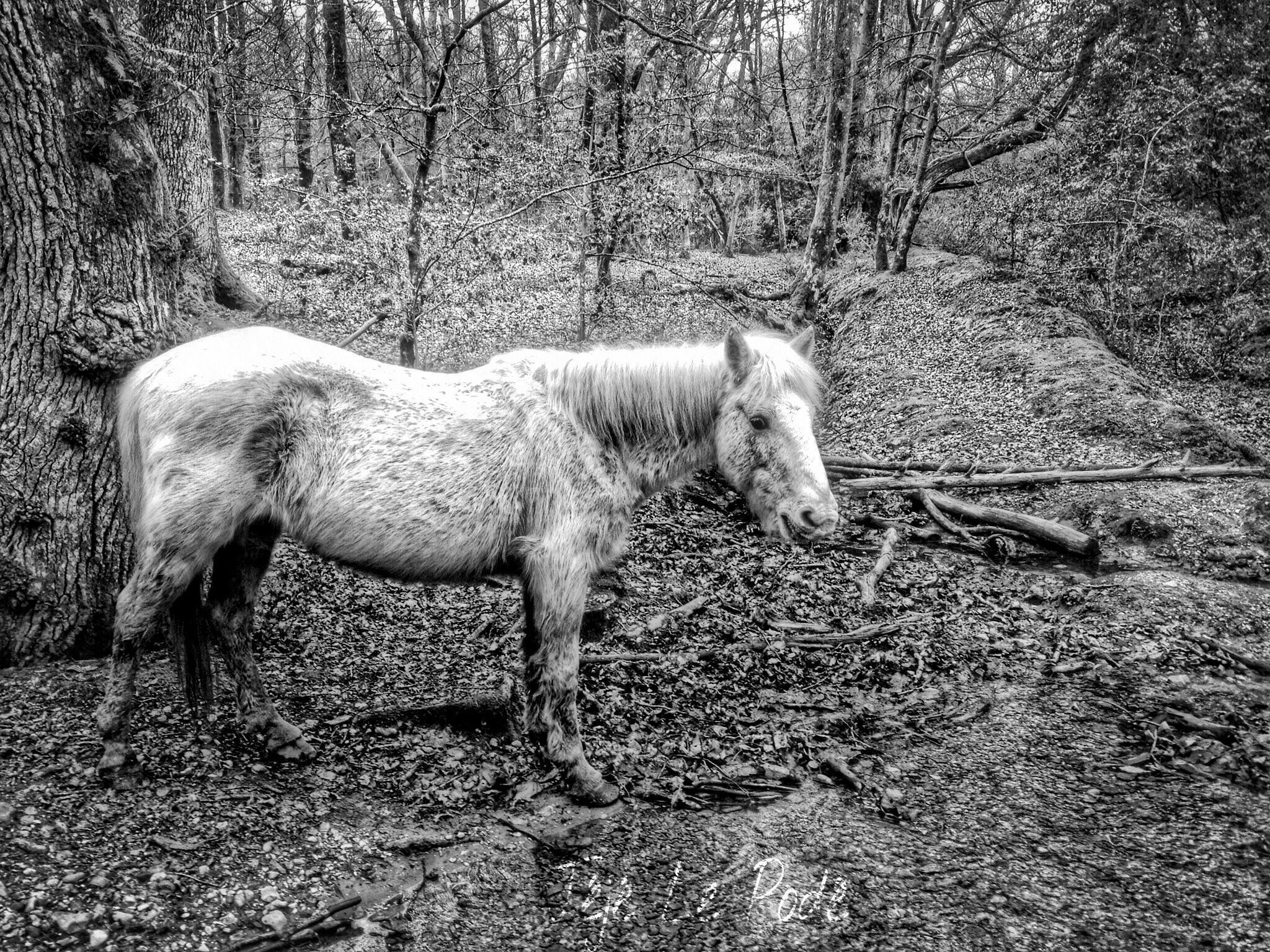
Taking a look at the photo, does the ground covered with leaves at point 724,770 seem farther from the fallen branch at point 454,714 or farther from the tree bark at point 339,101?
the tree bark at point 339,101

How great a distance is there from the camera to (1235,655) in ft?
18.6

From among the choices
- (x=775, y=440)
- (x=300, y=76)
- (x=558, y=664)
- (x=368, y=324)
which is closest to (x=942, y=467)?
(x=775, y=440)

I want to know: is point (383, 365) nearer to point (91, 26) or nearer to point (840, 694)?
point (91, 26)

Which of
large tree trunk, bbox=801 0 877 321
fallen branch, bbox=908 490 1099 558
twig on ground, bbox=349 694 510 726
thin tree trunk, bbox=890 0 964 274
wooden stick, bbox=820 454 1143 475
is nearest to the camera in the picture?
twig on ground, bbox=349 694 510 726

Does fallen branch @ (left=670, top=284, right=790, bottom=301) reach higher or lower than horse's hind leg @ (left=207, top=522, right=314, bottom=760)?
higher

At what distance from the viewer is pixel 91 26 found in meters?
4.51

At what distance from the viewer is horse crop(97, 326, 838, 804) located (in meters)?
3.89

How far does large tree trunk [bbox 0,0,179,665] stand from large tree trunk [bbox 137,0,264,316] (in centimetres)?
38

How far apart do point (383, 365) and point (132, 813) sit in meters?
2.43

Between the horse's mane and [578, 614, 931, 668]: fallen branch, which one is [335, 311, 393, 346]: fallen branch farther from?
[578, 614, 931, 668]: fallen branch

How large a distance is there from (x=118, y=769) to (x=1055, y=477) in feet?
29.6

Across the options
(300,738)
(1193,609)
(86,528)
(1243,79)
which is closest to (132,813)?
(300,738)

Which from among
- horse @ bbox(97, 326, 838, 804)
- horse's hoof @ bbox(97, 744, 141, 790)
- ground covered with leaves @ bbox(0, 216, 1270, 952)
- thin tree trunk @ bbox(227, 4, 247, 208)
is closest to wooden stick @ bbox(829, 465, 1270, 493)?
ground covered with leaves @ bbox(0, 216, 1270, 952)

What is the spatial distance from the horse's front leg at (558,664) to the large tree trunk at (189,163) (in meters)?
3.19
